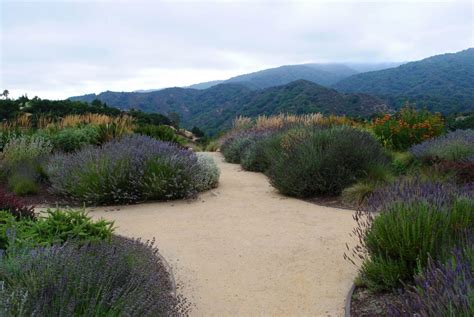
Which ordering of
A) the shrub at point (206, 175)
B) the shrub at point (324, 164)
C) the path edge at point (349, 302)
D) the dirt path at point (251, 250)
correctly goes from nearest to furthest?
1. the path edge at point (349, 302)
2. the dirt path at point (251, 250)
3. the shrub at point (324, 164)
4. the shrub at point (206, 175)

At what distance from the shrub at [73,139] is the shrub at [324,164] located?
18.3 ft

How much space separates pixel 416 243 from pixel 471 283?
1.31 m

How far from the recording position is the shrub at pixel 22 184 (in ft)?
28.3

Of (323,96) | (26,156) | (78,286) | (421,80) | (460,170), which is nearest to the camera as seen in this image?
(78,286)

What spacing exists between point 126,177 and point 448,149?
6453 millimetres

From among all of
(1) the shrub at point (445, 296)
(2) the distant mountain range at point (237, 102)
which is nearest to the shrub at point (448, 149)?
(1) the shrub at point (445, 296)

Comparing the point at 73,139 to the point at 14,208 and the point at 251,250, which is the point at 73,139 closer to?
the point at 14,208

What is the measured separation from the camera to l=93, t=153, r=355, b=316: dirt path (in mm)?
4043

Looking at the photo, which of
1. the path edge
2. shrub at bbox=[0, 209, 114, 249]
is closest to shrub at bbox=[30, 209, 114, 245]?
shrub at bbox=[0, 209, 114, 249]

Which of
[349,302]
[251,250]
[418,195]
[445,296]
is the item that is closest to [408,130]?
[251,250]

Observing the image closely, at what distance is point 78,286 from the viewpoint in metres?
2.81

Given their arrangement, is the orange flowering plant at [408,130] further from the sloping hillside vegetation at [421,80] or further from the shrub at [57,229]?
the sloping hillside vegetation at [421,80]

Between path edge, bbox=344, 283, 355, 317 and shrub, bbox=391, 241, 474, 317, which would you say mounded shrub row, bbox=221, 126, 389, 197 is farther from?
shrub, bbox=391, 241, 474, 317

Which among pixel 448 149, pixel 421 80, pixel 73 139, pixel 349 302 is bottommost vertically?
pixel 349 302
